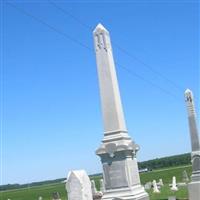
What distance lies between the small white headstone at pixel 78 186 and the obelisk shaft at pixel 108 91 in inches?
112

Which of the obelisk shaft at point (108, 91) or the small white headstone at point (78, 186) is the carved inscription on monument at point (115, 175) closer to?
the obelisk shaft at point (108, 91)

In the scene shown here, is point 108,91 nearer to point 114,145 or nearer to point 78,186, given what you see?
point 114,145

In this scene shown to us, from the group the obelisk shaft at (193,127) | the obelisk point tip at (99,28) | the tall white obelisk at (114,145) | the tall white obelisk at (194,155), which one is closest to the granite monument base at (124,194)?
the tall white obelisk at (114,145)

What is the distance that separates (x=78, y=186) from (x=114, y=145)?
2.63 metres

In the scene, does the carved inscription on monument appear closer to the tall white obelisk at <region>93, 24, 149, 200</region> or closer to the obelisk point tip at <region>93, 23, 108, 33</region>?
the tall white obelisk at <region>93, 24, 149, 200</region>

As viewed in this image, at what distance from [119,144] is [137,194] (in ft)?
5.33

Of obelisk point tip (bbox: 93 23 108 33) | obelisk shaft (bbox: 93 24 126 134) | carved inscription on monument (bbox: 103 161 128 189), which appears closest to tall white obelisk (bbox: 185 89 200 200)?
obelisk shaft (bbox: 93 24 126 134)

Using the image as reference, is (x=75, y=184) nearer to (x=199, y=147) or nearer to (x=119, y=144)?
(x=119, y=144)

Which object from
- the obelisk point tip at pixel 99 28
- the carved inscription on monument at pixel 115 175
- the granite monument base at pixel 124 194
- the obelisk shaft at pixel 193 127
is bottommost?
the granite monument base at pixel 124 194

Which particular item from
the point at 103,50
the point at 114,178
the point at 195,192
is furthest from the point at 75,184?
the point at 195,192

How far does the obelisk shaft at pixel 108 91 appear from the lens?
1451cm

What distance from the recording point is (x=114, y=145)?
46.4 ft

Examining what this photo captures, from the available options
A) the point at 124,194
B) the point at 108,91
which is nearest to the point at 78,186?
the point at 124,194

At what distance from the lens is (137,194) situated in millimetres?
14141
